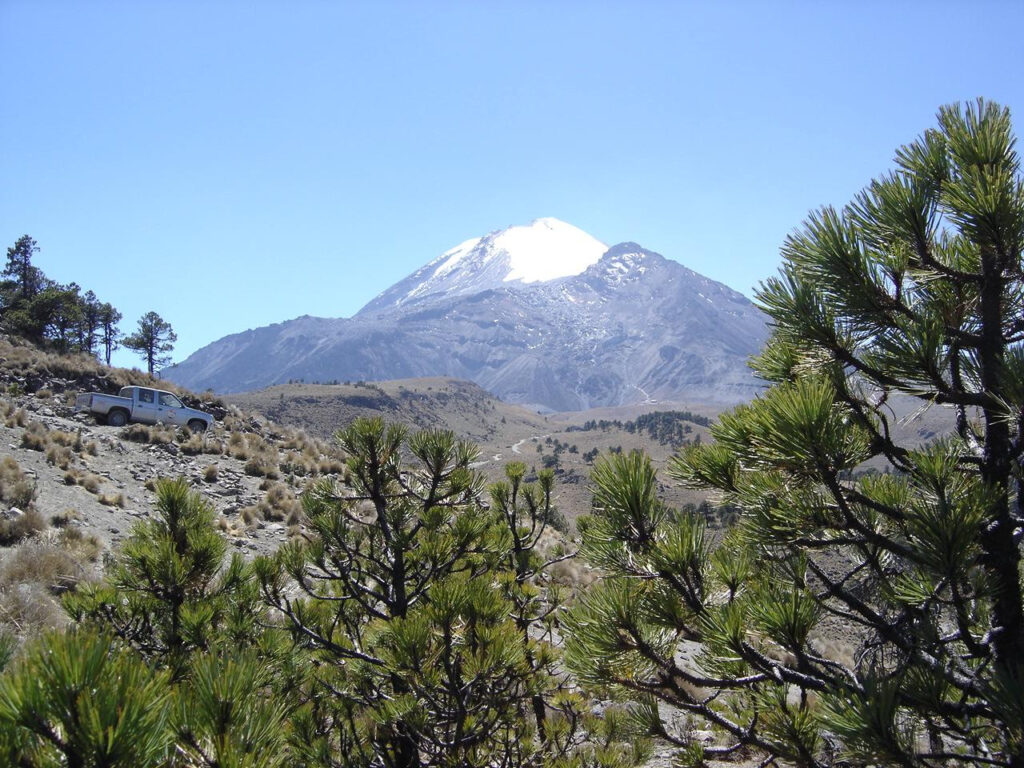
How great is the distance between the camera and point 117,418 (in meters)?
20.2

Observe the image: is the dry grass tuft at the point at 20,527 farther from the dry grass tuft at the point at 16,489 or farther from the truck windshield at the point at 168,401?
the truck windshield at the point at 168,401

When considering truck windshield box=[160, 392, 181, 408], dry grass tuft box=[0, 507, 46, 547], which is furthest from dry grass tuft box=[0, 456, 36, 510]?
truck windshield box=[160, 392, 181, 408]

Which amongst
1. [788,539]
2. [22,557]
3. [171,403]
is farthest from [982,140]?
[171,403]

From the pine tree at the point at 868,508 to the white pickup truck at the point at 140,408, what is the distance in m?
22.6

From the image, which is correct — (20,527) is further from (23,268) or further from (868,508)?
(23,268)

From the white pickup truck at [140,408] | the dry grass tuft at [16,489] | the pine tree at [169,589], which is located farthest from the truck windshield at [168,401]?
the pine tree at [169,589]

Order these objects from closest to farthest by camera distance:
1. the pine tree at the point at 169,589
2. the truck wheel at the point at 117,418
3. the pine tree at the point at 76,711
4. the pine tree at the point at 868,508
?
the pine tree at the point at 76,711 → the pine tree at the point at 868,508 → the pine tree at the point at 169,589 → the truck wheel at the point at 117,418

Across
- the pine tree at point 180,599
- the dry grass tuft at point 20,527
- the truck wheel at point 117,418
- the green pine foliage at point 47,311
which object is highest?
the green pine foliage at point 47,311

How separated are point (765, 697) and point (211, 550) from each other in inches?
116

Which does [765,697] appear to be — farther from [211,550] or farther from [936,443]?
[211,550]

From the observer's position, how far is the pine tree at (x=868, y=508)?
1605 mm

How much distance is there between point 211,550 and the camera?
3357 millimetres

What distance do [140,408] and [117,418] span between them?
791 millimetres

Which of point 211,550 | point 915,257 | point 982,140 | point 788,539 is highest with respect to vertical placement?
point 982,140
